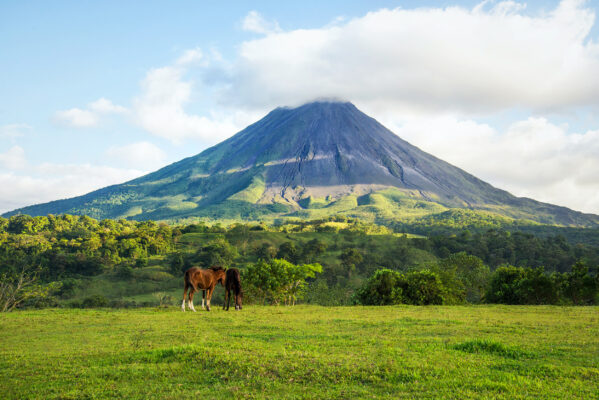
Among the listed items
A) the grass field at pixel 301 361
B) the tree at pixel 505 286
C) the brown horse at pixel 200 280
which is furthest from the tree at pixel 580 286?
the brown horse at pixel 200 280

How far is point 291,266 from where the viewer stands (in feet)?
86.7

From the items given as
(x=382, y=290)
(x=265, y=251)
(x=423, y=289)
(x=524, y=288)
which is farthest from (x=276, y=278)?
(x=265, y=251)

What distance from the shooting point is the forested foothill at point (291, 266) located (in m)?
25.3

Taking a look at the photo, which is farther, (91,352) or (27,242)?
(27,242)

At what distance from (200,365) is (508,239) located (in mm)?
93472

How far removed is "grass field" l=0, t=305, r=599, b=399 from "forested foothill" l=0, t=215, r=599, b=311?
13.4 meters

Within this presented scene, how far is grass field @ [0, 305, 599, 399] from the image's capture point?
20.1ft

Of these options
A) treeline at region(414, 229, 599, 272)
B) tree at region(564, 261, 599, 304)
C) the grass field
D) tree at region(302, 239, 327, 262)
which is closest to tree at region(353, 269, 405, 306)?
tree at region(564, 261, 599, 304)

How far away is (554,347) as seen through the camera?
8.73m

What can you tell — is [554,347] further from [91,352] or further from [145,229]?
[145,229]

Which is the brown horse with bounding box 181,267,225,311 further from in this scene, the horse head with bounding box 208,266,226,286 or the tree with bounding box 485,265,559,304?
the tree with bounding box 485,265,559,304

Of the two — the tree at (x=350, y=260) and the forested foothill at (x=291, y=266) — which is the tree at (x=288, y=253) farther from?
the tree at (x=350, y=260)

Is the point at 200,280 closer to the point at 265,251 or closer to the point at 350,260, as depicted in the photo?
the point at 350,260

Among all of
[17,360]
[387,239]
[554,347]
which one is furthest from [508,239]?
[17,360]
